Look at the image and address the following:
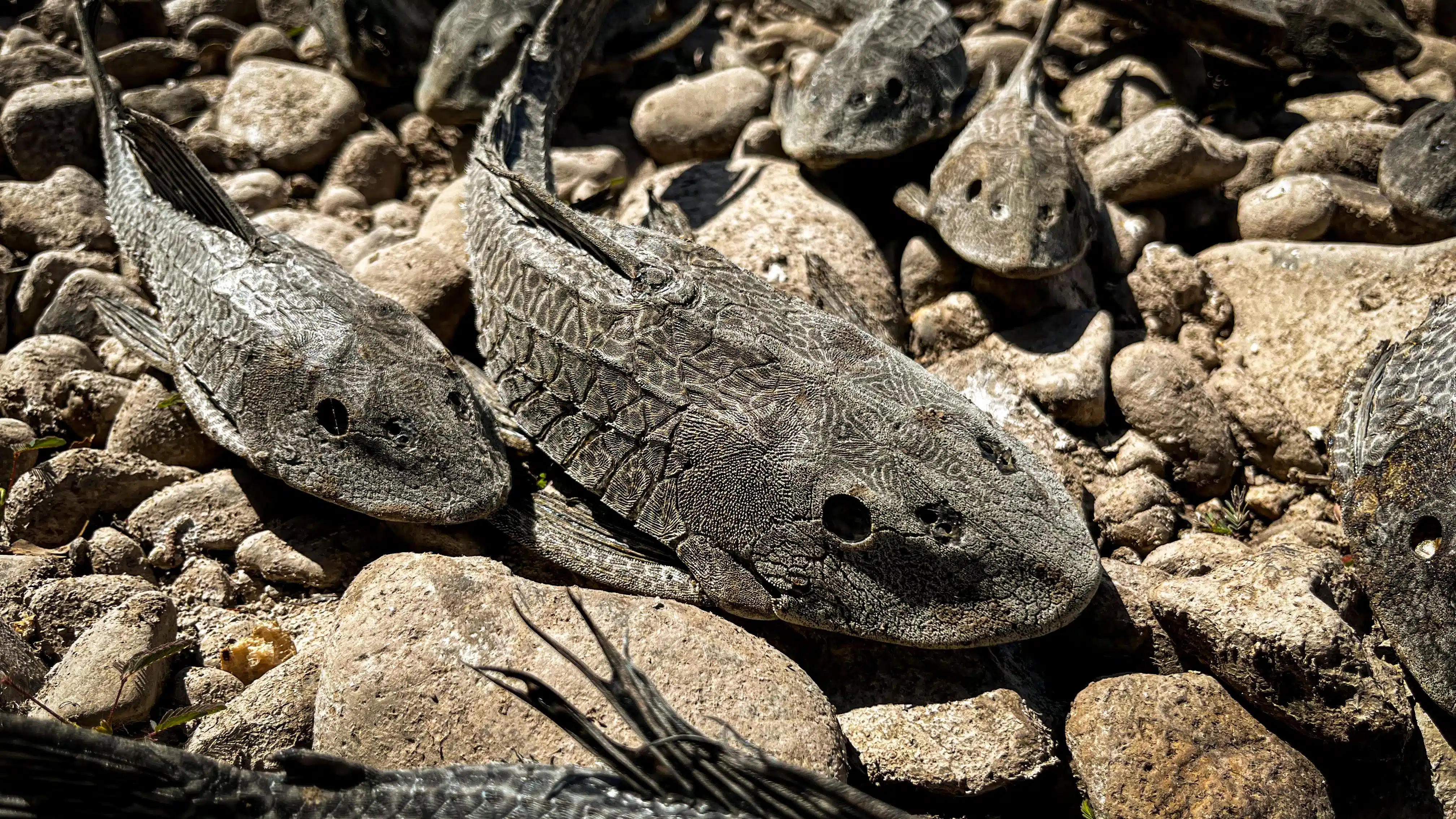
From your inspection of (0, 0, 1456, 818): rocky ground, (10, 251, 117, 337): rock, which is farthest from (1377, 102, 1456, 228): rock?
(10, 251, 117, 337): rock

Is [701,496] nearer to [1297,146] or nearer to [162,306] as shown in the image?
[162,306]

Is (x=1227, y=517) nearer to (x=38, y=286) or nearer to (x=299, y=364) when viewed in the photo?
(x=299, y=364)

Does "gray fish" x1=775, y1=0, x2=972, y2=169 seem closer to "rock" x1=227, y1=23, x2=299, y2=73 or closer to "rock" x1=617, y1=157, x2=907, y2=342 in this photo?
"rock" x1=617, y1=157, x2=907, y2=342

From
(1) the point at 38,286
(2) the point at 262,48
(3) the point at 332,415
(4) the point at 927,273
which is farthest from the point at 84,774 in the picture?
(2) the point at 262,48

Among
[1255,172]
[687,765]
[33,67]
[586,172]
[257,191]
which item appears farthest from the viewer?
[33,67]

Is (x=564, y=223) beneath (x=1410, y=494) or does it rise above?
above

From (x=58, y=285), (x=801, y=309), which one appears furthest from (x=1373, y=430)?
(x=58, y=285)

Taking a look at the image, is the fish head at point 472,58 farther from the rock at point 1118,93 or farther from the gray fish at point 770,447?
the rock at point 1118,93
